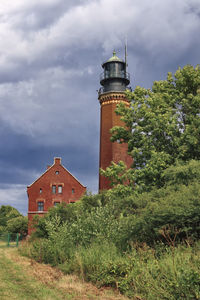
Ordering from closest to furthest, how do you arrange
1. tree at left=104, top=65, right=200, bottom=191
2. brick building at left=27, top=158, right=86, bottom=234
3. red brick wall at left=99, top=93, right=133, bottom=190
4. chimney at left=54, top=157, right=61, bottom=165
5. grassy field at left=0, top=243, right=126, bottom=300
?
grassy field at left=0, top=243, right=126, bottom=300 < tree at left=104, top=65, right=200, bottom=191 < red brick wall at left=99, top=93, right=133, bottom=190 < brick building at left=27, top=158, right=86, bottom=234 < chimney at left=54, top=157, right=61, bottom=165

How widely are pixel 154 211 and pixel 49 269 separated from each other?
5.45 metres

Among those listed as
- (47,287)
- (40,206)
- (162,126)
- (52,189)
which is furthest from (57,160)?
(47,287)

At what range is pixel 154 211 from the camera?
10.8 metres

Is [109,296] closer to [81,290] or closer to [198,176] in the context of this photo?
[81,290]

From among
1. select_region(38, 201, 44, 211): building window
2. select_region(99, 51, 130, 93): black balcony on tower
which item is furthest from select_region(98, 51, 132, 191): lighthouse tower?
select_region(38, 201, 44, 211): building window

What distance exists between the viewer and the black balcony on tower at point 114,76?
42344mm

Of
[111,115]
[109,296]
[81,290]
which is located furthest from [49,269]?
[111,115]

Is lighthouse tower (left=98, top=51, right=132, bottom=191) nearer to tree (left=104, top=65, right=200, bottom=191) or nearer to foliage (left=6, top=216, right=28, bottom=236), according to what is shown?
tree (left=104, top=65, right=200, bottom=191)

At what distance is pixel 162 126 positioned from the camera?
20797 mm

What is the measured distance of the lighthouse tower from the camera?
39.5m

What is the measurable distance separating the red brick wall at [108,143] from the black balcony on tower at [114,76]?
4.49 ft

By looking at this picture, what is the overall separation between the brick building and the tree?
23.5 metres

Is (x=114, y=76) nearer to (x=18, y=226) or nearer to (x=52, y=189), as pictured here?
(x=52, y=189)

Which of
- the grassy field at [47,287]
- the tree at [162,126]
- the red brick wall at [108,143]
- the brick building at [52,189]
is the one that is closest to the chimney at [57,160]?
the brick building at [52,189]
